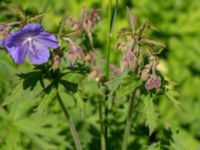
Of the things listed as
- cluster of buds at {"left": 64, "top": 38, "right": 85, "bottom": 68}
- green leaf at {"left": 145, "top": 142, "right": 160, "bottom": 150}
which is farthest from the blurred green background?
cluster of buds at {"left": 64, "top": 38, "right": 85, "bottom": 68}

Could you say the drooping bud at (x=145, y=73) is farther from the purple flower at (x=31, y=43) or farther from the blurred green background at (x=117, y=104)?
the purple flower at (x=31, y=43)

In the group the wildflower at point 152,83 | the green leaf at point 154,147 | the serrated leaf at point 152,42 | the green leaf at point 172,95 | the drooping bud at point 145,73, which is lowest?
the green leaf at point 154,147

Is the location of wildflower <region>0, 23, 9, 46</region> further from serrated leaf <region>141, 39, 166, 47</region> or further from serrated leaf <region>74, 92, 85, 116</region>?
serrated leaf <region>141, 39, 166, 47</region>

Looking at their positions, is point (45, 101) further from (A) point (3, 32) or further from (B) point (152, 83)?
(B) point (152, 83)

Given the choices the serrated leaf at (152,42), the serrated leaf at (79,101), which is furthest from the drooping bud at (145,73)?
the serrated leaf at (79,101)

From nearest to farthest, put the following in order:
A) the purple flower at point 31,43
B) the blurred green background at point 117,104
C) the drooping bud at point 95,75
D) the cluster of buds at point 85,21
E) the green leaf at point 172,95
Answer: the purple flower at point 31,43 < the green leaf at point 172,95 < the drooping bud at point 95,75 < the cluster of buds at point 85,21 < the blurred green background at point 117,104

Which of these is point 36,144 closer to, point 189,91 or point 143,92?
point 143,92
